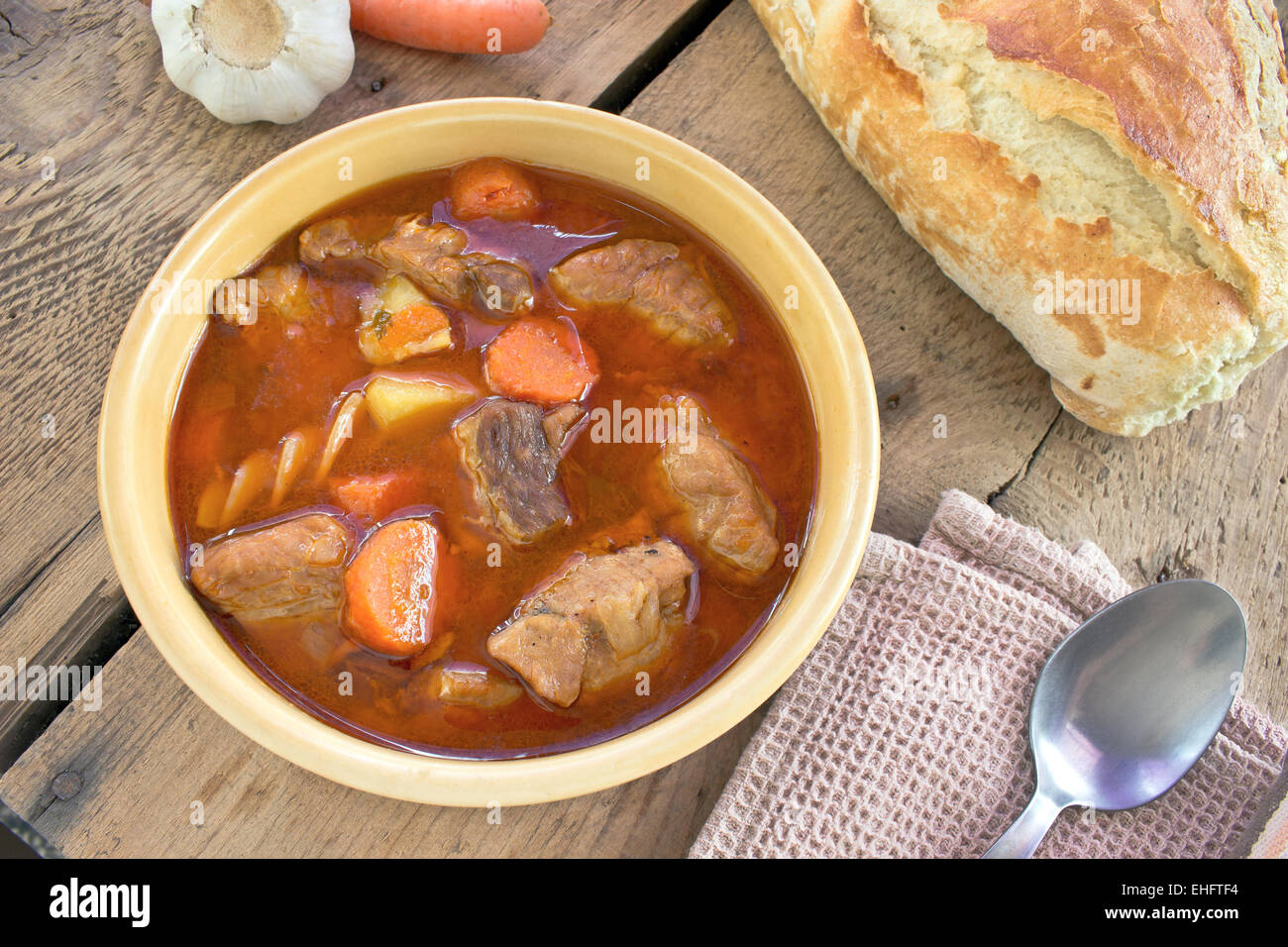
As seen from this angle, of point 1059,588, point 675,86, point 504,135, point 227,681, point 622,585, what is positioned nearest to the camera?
point 227,681

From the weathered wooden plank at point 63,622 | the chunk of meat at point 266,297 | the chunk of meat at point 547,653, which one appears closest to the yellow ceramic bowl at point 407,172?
the chunk of meat at point 266,297

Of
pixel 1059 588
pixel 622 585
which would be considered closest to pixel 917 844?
pixel 1059 588

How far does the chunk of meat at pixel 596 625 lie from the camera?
69.9 inches

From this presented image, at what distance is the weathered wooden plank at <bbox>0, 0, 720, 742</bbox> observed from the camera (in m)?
2.05

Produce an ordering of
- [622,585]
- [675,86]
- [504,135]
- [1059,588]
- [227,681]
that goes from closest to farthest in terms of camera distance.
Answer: [227,681] → [622,585] → [504,135] → [1059,588] → [675,86]

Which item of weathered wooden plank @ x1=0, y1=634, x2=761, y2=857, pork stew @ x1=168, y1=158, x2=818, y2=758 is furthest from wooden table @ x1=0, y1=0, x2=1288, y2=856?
pork stew @ x1=168, y1=158, x2=818, y2=758

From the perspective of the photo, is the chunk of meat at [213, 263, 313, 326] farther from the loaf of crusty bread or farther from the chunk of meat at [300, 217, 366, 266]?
the loaf of crusty bread

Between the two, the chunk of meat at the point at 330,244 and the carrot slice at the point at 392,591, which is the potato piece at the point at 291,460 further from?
the chunk of meat at the point at 330,244

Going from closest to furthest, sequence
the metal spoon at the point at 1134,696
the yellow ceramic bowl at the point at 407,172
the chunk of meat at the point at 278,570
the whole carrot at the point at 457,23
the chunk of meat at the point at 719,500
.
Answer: the yellow ceramic bowl at the point at 407,172 → the chunk of meat at the point at 278,570 → the chunk of meat at the point at 719,500 → the metal spoon at the point at 1134,696 → the whole carrot at the point at 457,23

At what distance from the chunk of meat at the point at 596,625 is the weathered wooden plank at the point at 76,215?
3.14 feet

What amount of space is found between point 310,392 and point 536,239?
0.56 meters

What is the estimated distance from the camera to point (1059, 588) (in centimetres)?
211
